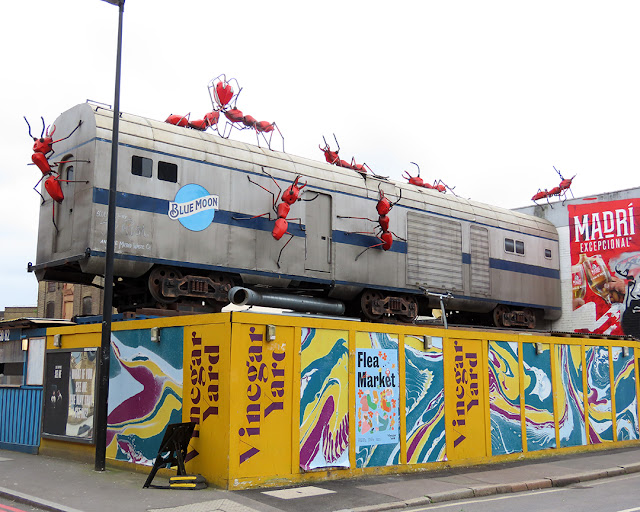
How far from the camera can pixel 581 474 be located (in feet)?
43.5

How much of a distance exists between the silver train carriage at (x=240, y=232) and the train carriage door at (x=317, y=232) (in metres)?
0.03

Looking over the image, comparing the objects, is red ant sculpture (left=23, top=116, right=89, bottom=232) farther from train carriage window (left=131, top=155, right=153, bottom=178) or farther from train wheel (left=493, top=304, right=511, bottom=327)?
train wheel (left=493, top=304, right=511, bottom=327)

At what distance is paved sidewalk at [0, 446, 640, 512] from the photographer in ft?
30.6

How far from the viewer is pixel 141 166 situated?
13.9m

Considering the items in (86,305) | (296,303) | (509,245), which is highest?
(509,245)

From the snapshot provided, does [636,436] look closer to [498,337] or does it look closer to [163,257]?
[498,337]

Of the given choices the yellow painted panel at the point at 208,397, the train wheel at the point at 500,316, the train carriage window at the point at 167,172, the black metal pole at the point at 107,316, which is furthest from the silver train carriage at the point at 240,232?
the yellow painted panel at the point at 208,397

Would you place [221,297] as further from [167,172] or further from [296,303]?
[167,172]

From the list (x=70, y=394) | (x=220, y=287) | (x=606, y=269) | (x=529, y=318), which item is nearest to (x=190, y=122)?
(x=220, y=287)

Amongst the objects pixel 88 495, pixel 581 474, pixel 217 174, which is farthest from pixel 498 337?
pixel 88 495

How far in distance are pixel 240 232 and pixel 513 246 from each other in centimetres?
1075

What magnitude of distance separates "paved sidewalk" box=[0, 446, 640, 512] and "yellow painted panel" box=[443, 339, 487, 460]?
564 millimetres

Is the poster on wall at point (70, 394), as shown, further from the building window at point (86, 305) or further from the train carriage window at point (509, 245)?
the building window at point (86, 305)

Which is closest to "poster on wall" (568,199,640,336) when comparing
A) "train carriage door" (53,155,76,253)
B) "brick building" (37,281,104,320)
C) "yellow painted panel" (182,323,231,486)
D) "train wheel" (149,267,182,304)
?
"train wheel" (149,267,182,304)
